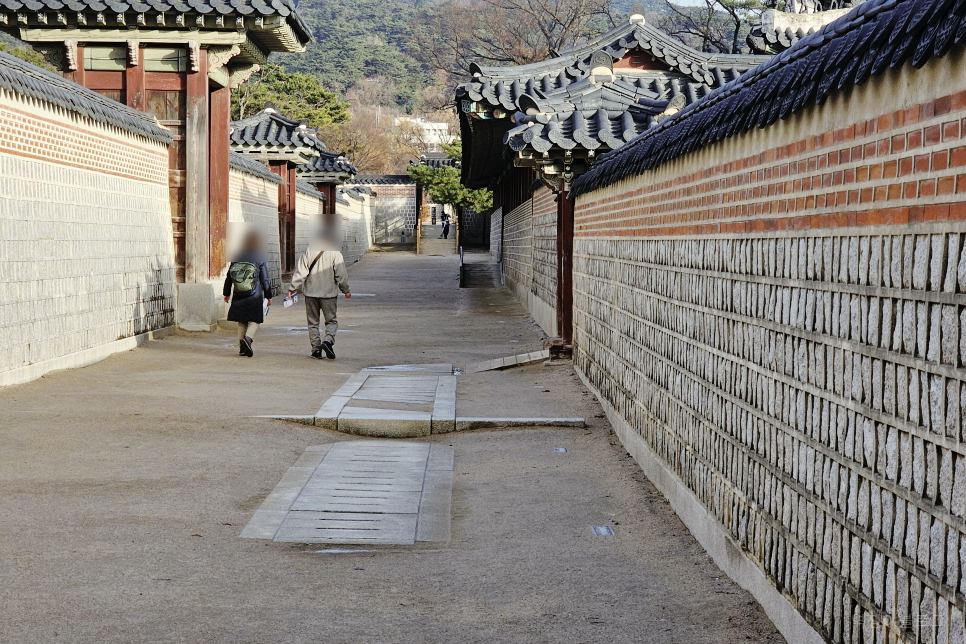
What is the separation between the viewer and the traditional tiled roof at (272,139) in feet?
91.9

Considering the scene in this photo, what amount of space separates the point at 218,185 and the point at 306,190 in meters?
17.5

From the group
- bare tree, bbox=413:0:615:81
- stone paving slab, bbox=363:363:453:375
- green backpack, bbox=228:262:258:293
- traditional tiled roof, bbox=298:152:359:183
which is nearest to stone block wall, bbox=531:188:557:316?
stone paving slab, bbox=363:363:453:375

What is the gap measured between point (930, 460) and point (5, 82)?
939 cm

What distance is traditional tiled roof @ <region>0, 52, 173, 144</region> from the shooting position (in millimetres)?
10258

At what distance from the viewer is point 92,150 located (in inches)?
505

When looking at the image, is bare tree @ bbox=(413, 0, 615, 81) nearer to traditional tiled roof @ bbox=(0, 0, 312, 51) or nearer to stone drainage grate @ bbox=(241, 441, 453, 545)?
traditional tiled roof @ bbox=(0, 0, 312, 51)

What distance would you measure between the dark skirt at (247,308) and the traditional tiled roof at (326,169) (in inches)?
852

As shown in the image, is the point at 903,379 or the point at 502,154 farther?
the point at 502,154

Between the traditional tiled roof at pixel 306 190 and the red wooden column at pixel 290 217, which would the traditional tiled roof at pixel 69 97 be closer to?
the red wooden column at pixel 290 217

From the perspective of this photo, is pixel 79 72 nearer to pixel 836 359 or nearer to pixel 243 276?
pixel 243 276

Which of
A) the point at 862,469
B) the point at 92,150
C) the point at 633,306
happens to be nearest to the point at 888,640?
the point at 862,469

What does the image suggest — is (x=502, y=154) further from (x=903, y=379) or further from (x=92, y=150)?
(x=903, y=379)

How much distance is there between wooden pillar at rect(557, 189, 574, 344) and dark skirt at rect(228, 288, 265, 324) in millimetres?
3697

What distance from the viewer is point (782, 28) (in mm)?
18422
